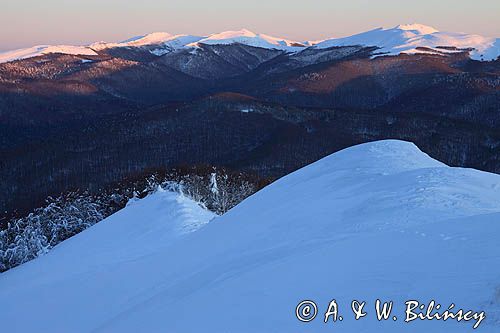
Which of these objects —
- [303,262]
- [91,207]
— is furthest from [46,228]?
[303,262]

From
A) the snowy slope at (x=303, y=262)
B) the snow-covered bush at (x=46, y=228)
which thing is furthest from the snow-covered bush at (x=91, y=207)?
the snowy slope at (x=303, y=262)

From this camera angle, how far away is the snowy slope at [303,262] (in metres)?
6.73

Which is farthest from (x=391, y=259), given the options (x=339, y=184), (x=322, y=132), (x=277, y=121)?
(x=277, y=121)

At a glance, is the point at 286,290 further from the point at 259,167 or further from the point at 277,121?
the point at 277,121

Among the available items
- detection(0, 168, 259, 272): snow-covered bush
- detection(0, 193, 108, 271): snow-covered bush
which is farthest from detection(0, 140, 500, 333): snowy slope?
detection(0, 168, 259, 272): snow-covered bush

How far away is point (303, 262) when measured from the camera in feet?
27.6

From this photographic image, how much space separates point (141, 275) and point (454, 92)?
175406 mm

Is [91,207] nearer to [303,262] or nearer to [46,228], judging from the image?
[46,228]

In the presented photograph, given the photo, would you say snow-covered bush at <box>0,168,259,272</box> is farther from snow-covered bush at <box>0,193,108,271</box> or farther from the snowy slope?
the snowy slope

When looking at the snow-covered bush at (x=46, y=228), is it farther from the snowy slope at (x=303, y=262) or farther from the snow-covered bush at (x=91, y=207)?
the snowy slope at (x=303, y=262)

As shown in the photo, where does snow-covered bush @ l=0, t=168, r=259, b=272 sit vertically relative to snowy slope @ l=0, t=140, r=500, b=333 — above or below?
below

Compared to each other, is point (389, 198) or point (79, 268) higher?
point (389, 198)

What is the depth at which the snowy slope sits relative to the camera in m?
6.73

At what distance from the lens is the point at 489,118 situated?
483ft
